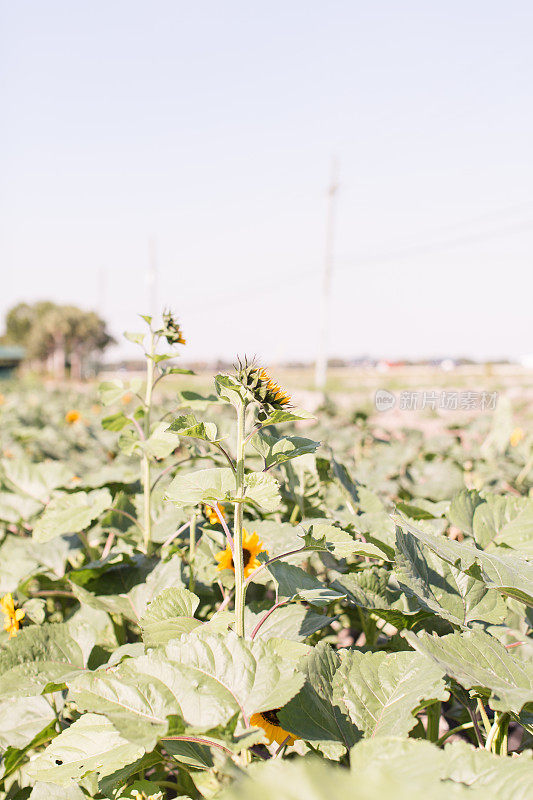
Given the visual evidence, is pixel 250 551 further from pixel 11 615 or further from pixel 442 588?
pixel 11 615

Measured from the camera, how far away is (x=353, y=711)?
102 centimetres

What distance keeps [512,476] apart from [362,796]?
9.04 ft

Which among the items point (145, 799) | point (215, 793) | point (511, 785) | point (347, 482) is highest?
point (347, 482)

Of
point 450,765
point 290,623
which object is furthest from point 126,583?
point 450,765

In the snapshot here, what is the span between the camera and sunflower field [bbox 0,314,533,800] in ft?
2.77

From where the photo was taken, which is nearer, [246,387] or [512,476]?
[246,387]

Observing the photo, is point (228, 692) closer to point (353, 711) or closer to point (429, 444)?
point (353, 711)

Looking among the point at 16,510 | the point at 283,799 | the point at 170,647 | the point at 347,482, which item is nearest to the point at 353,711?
the point at 170,647

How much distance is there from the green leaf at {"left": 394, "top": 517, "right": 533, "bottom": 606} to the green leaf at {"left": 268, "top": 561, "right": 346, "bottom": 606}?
0.64 ft

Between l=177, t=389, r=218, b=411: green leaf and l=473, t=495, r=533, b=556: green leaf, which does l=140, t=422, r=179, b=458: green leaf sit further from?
l=473, t=495, r=533, b=556: green leaf

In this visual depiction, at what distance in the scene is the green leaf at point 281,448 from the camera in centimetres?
112

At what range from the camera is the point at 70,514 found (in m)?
1.74

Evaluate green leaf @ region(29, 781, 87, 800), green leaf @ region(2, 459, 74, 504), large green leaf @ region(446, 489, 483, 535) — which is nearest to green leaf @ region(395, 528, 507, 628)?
large green leaf @ region(446, 489, 483, 535)

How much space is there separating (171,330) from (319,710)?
3.55ft
